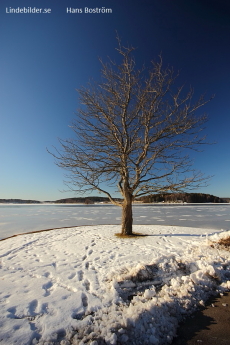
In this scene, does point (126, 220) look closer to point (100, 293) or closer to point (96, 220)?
point (100, 293)

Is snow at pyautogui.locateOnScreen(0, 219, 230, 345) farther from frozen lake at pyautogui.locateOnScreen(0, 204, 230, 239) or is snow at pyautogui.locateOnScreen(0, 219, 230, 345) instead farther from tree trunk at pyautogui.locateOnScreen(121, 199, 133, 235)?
frozen lake at pyautogui.locateOnScreen(0, 204, 230, 239)

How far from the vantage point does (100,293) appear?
2715 mm

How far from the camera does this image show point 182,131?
700cm

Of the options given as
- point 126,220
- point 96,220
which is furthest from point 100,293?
point 96,220

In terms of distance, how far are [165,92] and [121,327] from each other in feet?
24.2

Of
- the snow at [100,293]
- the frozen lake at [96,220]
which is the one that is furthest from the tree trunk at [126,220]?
the frozen lake at [96,220]

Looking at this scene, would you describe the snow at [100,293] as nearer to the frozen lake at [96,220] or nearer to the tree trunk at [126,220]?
the tree trunk at [126,220]

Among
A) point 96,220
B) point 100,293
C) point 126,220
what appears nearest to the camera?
point 100,293

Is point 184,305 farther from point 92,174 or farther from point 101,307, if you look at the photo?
point 92,174

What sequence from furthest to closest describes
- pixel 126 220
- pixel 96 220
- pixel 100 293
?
1. pixel 96 220
2. pixel 126 220
3. pixel 100 293

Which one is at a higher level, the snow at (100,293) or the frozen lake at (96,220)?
the snow at (100,293)

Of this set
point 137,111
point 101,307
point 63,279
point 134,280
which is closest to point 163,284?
point 134,280

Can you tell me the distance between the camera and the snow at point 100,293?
1.88 metres

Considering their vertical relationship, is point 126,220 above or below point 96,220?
above
